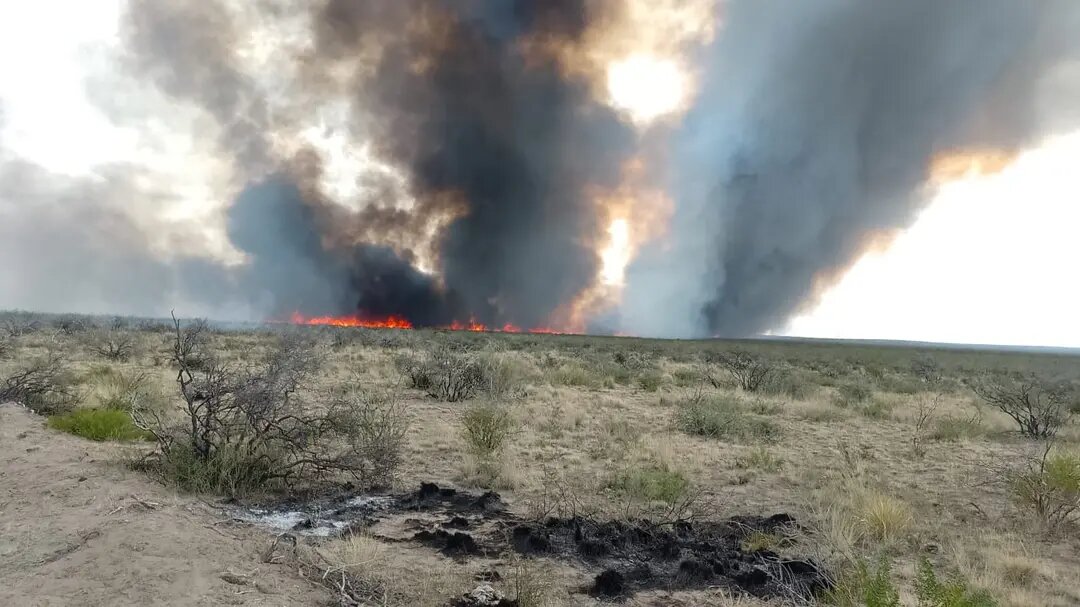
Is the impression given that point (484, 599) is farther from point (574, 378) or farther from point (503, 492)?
point (574, 378)

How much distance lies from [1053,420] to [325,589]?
60.6 ft

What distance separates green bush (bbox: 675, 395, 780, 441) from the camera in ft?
45.7

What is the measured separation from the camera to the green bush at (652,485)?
29.2ft

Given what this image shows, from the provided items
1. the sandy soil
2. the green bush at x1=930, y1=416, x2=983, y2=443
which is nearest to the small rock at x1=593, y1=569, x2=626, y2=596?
the sandy soil

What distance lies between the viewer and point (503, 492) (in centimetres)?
930

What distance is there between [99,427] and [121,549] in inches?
244

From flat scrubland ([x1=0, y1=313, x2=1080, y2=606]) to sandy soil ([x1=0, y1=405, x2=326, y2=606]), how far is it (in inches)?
0.9

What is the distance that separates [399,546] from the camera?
22.5 ft

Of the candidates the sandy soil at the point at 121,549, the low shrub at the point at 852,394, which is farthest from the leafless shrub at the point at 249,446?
the low shrub at the point at 852,394

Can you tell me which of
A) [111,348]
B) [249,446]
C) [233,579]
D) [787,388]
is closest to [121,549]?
[233,579]

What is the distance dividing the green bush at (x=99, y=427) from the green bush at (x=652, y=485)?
780cm

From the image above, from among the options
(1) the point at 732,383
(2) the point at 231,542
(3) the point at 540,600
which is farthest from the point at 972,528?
(1) the point at 732,383

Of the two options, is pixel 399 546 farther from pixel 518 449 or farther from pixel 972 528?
pixel 972 528

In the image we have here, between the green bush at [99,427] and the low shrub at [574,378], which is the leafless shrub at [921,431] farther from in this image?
the green bush at [99,427]
